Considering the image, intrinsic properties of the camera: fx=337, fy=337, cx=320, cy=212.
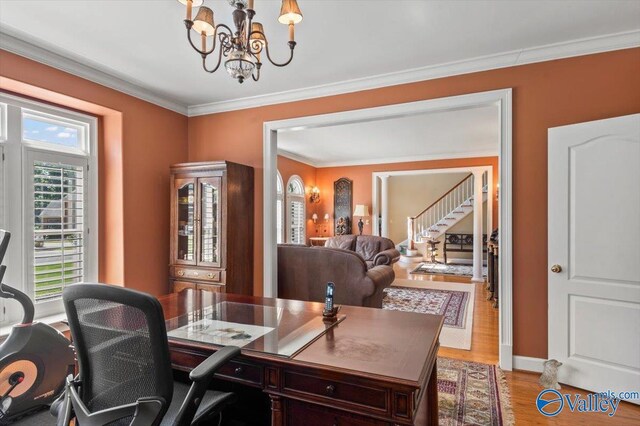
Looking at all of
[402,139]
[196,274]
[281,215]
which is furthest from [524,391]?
[281,215]

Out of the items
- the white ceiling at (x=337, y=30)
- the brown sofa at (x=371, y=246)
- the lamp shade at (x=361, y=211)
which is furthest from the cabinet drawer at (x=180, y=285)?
the lamp shade at (x=361, y=211)

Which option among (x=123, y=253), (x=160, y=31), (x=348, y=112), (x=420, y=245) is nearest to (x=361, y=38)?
(x=348, y=112)

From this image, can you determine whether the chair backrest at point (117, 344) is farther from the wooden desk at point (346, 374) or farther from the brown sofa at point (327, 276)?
the brown sofa at point (327, 276)

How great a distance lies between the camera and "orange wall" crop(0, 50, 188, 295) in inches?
125

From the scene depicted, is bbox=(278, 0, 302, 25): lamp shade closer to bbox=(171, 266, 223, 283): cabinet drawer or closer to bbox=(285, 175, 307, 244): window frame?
bbox=(171, 266, 223, 283): cabinet drawer

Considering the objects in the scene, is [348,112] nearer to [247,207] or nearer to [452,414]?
[247,207]

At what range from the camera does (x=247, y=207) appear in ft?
12.7

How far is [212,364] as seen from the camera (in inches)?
48.6

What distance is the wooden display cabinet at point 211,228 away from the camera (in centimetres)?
355

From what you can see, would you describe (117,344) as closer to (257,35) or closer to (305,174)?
(257,35)

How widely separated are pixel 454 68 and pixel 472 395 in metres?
2.76

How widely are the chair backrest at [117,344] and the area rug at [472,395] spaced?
1878mm

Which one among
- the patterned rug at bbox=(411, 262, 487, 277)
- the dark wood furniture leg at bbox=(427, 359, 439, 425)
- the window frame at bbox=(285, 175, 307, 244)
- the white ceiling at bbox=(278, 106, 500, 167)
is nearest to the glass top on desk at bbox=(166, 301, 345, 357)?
the dark wood furniture leg at bbox=(427, 359, 439, 425)

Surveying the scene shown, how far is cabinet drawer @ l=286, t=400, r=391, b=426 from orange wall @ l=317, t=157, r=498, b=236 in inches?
281
